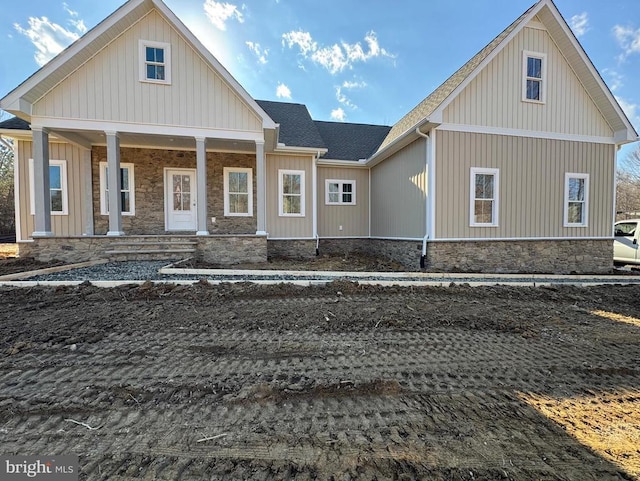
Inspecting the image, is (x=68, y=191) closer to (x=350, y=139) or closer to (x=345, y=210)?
(x=345, y=210)

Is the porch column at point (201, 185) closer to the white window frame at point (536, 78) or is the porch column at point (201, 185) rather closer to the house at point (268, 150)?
the house at point (268, 150)

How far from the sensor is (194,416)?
1.95 metres

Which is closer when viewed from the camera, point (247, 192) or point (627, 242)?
point (627, 242)

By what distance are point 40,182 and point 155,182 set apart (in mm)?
3014

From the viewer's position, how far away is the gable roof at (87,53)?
7.45 meters

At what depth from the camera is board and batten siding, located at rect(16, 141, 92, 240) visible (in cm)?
933

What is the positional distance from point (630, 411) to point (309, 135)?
1097 cm

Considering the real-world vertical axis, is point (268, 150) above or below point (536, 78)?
below

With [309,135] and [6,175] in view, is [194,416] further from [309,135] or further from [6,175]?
[6,175]

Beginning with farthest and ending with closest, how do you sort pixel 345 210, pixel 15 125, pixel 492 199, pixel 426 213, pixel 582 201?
pixel 345 210, pixel 582 201, pixel 15 125, pixel 492 199, pixel 426 213

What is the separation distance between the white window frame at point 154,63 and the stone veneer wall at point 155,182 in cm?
249

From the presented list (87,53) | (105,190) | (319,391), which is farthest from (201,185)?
(319,391)

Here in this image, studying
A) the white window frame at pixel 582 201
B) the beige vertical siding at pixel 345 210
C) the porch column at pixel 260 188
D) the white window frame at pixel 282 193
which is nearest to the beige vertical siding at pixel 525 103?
the white window frame at pixel 582 201

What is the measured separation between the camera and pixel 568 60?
889 cm
